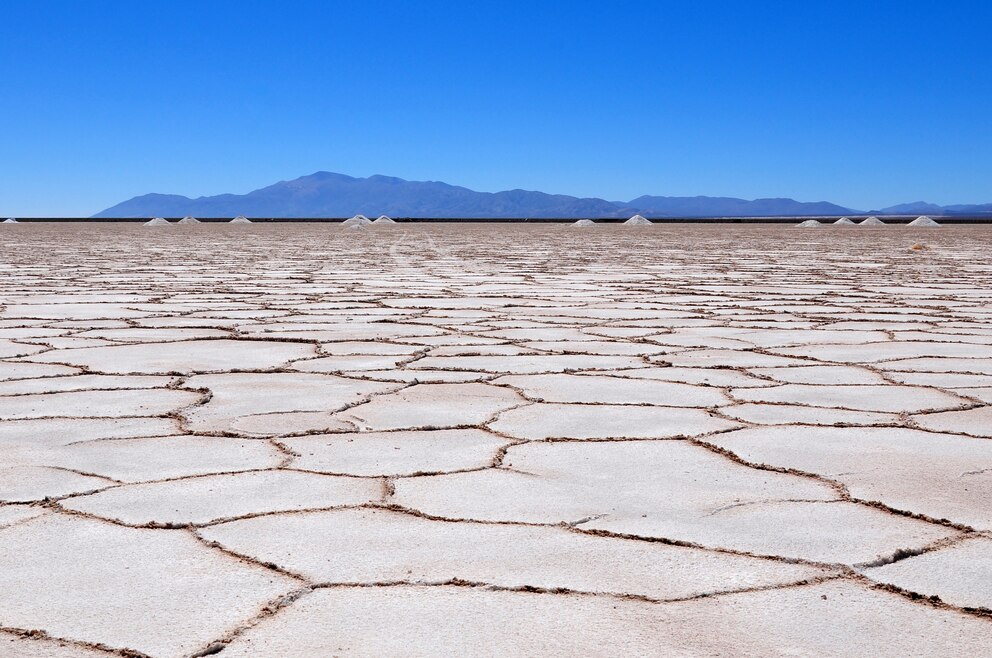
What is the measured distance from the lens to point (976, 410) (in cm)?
216

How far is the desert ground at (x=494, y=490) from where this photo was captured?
1108 millimetres

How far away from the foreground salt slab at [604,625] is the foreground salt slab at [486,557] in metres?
0.04

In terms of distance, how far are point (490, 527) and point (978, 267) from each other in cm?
647

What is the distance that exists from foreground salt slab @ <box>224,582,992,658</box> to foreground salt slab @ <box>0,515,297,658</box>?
0.06m

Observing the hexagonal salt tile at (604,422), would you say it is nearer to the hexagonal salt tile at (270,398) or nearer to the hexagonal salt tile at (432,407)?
the hexagonal salt tile at (432,407)

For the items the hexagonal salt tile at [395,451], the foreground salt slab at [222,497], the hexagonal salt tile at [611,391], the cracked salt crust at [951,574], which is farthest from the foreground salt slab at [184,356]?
the cracked salt crust at [951,574]

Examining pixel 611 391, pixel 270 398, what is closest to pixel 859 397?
pixel 611 391

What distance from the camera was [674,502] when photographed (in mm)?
1528

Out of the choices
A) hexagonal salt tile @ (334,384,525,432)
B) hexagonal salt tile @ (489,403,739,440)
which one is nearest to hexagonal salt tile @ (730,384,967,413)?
hexagonal salt tile @ (489,403,739,440)

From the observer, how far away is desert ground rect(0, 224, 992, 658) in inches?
43.6

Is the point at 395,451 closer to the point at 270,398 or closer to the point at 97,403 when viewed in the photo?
the point at 270,398

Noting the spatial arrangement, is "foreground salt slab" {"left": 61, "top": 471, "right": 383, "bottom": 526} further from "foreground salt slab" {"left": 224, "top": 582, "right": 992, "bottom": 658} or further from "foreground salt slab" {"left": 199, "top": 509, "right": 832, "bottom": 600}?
"foreground salt slab" {"left": 224, "top": 582, "right": 992, "bottom": 658}

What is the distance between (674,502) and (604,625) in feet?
1.48

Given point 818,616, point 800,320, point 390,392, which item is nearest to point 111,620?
point 818,616
